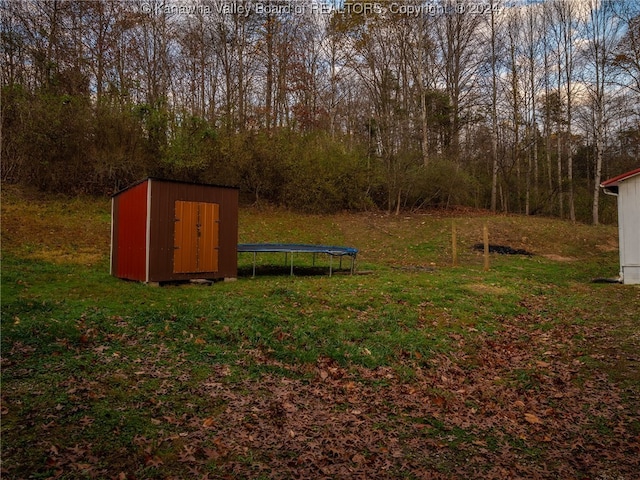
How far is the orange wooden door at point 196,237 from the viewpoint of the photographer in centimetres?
1022

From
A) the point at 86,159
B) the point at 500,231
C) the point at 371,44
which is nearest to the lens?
the point at 86,159

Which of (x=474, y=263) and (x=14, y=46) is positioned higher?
(x=14, y=46)

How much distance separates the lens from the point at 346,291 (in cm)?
958

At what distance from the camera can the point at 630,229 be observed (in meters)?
12.1

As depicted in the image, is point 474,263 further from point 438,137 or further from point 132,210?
point 438,137

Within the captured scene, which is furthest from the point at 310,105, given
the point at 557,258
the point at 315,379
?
the point at 315,379

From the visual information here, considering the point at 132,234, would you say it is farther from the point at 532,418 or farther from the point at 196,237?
the point at 532,418

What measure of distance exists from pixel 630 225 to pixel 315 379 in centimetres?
1105

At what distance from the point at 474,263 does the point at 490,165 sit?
17.2m

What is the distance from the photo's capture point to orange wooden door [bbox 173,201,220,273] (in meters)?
10.2

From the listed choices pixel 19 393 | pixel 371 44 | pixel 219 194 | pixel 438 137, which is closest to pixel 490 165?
pixel 438 137

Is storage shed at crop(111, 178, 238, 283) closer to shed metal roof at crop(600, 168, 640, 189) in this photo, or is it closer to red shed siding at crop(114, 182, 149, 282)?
red shed siding at crop(114, 182, 149, 282)

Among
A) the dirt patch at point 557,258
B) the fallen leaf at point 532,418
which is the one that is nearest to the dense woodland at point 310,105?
the dirt patch at point 557,258

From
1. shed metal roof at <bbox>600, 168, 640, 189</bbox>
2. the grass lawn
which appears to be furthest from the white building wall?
the grass lawn
